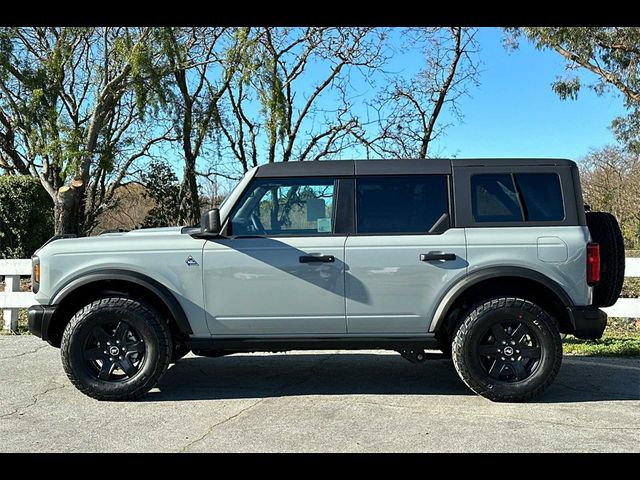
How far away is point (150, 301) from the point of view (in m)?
5.17

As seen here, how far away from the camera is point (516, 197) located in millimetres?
5059

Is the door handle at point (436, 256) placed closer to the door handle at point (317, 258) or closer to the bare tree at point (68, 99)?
the door handle at point (317, 258)

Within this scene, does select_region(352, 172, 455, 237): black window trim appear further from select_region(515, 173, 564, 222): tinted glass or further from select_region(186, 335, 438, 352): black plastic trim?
select_region(186, 335, 438, 352): black plastic trim

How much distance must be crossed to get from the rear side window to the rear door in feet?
0.88

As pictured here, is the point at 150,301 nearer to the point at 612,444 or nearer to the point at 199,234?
the point at 199,234

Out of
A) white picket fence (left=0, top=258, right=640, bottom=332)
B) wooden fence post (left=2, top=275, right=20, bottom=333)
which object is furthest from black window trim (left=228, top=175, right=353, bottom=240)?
wooden fence post (left=2, top=275, right=20, bottom=333)

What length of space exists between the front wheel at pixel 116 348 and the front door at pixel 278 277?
1.57ft

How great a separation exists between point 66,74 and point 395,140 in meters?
7.89

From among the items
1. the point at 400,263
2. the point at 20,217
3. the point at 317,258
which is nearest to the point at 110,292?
the point at 317,258

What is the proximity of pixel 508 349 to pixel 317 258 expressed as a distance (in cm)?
171

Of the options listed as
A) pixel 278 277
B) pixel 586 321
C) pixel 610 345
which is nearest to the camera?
pixel 586 321

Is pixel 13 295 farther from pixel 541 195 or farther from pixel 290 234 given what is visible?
pixel 541 195

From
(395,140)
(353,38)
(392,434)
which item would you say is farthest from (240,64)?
(392,434)
